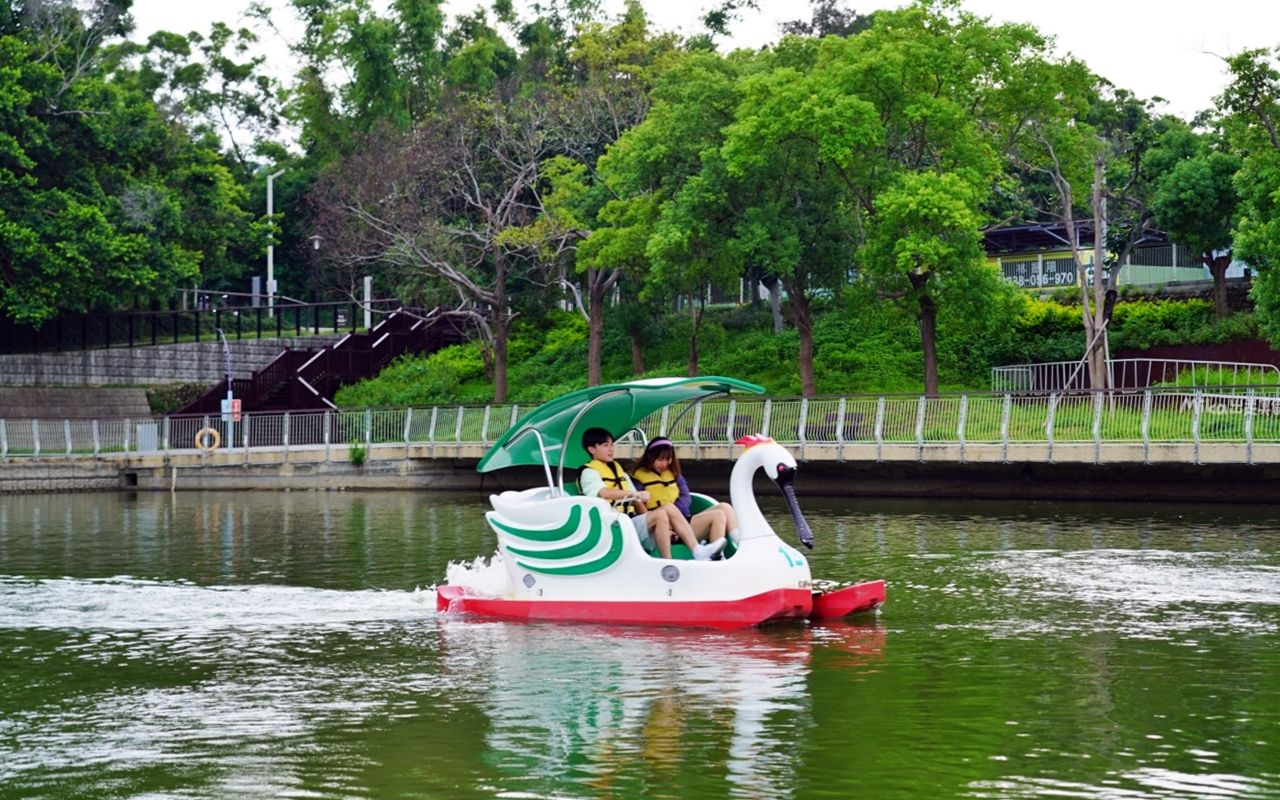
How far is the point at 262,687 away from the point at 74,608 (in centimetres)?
626

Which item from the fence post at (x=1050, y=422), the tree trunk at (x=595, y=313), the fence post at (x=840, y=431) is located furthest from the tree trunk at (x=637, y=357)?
the fence post at (x=1050, y=422)

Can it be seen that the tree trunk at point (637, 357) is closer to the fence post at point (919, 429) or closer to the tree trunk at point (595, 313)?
the tree trunk at point (595, 313)

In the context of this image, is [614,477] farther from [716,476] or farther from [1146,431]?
[716,476]

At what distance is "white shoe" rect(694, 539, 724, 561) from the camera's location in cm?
1614

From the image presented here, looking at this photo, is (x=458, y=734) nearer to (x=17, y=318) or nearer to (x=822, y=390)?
(x=822, y=390)

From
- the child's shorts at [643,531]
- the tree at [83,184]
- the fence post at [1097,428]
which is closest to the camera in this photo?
the child's shorts at [643,531]

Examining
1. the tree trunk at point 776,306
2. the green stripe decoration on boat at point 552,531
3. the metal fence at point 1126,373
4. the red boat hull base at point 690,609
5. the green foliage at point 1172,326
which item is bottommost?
the red boat hull base at point 690,609

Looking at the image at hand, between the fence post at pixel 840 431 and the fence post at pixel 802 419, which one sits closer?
the fence post at pixel 840 431

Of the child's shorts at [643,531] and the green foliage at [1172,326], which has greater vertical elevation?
the green foliage at [1172,326]

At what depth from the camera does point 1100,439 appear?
33031mm

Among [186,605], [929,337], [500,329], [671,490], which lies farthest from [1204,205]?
[186,605]

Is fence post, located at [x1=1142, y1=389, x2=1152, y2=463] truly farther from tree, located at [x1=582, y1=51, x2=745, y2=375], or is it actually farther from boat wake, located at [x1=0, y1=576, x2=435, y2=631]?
boat wake, located at [x1=0, y1=576, x2=435, y2=631]

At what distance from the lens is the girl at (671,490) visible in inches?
643

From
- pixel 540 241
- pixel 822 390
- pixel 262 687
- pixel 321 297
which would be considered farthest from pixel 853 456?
pixel 321 297
